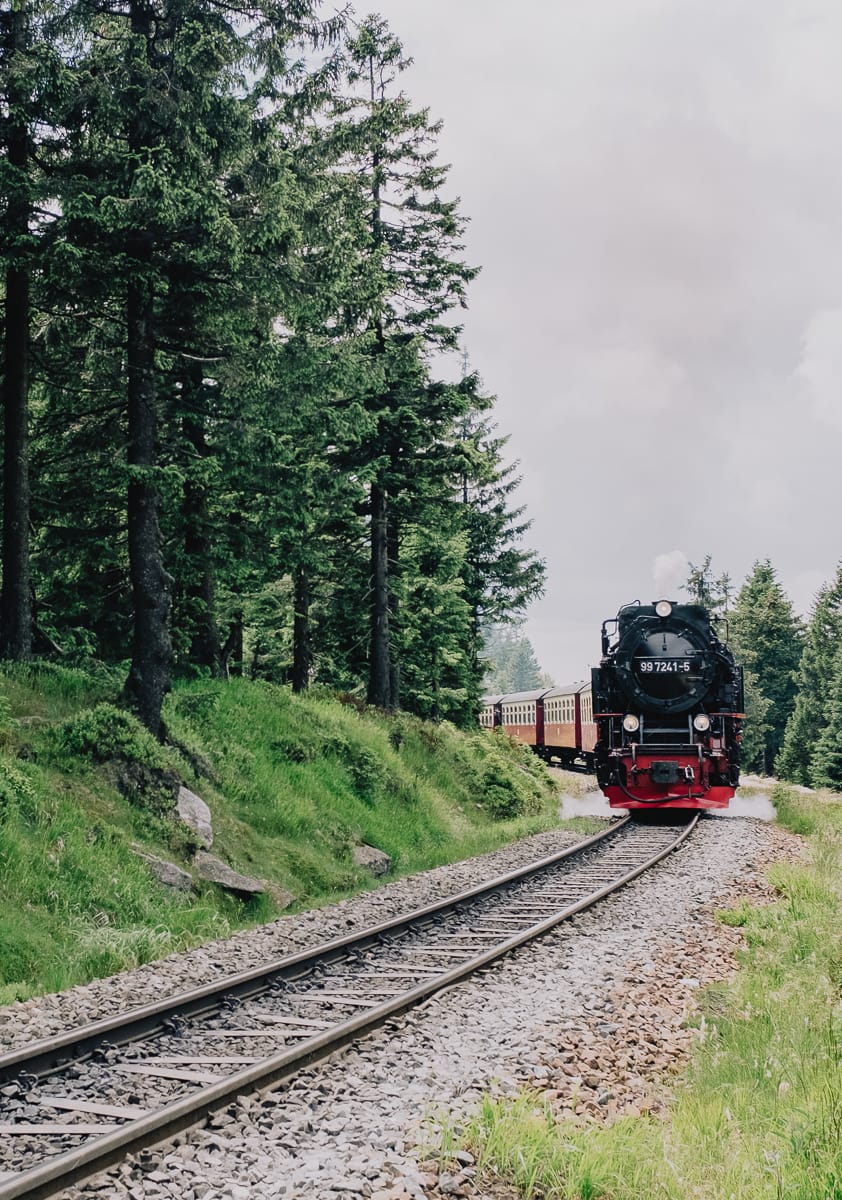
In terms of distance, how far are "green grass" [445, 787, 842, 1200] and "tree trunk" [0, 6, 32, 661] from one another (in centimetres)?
1063

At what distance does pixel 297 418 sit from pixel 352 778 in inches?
245

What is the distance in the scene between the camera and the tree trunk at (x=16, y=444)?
13719 millimetres

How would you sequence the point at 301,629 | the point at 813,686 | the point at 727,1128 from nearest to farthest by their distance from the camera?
1. the point at 727,1128
2. the point at 301,629
3. the point at 813,686

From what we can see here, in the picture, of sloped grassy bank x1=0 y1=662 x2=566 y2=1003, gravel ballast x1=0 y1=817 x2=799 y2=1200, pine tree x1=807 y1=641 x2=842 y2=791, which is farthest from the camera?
pine tree x1=807 y1=641 x2=842 y2=791

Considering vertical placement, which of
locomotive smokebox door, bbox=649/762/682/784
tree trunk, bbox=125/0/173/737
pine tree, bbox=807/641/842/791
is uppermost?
tree trunk, bbox=125/0/173/737

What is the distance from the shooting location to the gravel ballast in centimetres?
436

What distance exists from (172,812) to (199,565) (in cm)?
613

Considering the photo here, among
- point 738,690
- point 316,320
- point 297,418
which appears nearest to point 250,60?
point 316,320

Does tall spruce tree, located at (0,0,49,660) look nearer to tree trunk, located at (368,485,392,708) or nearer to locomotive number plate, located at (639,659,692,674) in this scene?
tree trunk, located at (368,485,392,708)

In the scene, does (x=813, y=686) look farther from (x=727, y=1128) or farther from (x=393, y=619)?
(x=727, y=1128)

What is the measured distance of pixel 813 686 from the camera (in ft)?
189

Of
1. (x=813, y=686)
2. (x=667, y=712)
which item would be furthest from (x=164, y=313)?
(x=813, y=686)

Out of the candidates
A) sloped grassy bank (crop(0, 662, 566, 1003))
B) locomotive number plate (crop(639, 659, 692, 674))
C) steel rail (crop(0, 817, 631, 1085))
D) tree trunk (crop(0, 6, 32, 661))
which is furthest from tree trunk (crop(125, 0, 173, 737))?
locomotive number plate (crop(639, 659, 692, 674))

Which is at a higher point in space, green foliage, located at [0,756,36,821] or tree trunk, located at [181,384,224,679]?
tree trunk, located at [181,384,224,679]
